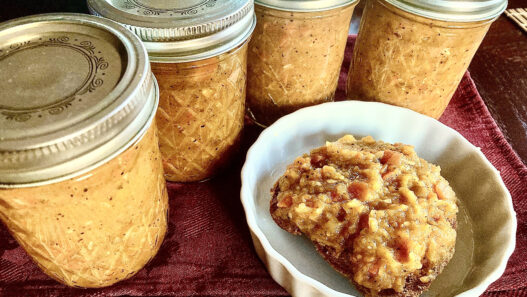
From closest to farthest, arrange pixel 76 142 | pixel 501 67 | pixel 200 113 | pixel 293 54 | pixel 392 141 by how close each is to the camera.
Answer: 1. pixel 76 142
2. pixel 200 113
3. pixel 293 54
4. pixel 392 141
5. pixel 501 67

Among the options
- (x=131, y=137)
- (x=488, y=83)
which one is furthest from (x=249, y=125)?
(x=488, y=83)

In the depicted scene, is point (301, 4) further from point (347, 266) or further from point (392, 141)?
point (347, 266)

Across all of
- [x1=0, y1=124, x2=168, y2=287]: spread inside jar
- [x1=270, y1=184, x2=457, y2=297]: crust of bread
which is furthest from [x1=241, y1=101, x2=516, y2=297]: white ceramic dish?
[x1=0, y1=124, x2=168, y2=287]: spread inside jar

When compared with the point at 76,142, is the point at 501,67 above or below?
below

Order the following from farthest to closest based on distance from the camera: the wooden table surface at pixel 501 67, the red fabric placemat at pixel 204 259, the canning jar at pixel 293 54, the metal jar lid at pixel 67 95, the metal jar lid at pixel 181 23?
the wooden table surface at pixel 501 67
the canning jar at pixel 293 54
the red fabric placemat at pixel 204 259
the metal jar lid at pixel 181 23
the metal jar lid at pixel 67 95

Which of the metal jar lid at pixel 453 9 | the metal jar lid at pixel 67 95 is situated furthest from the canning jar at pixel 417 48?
the metal jar lid at pixel 67 95

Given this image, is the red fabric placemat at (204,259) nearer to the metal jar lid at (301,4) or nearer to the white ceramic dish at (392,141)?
the white ceramic dish at (392,141)

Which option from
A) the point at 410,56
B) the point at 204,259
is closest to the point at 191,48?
the point at 204,259

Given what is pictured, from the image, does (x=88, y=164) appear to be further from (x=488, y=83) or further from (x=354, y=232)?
(x=488, y=83)
